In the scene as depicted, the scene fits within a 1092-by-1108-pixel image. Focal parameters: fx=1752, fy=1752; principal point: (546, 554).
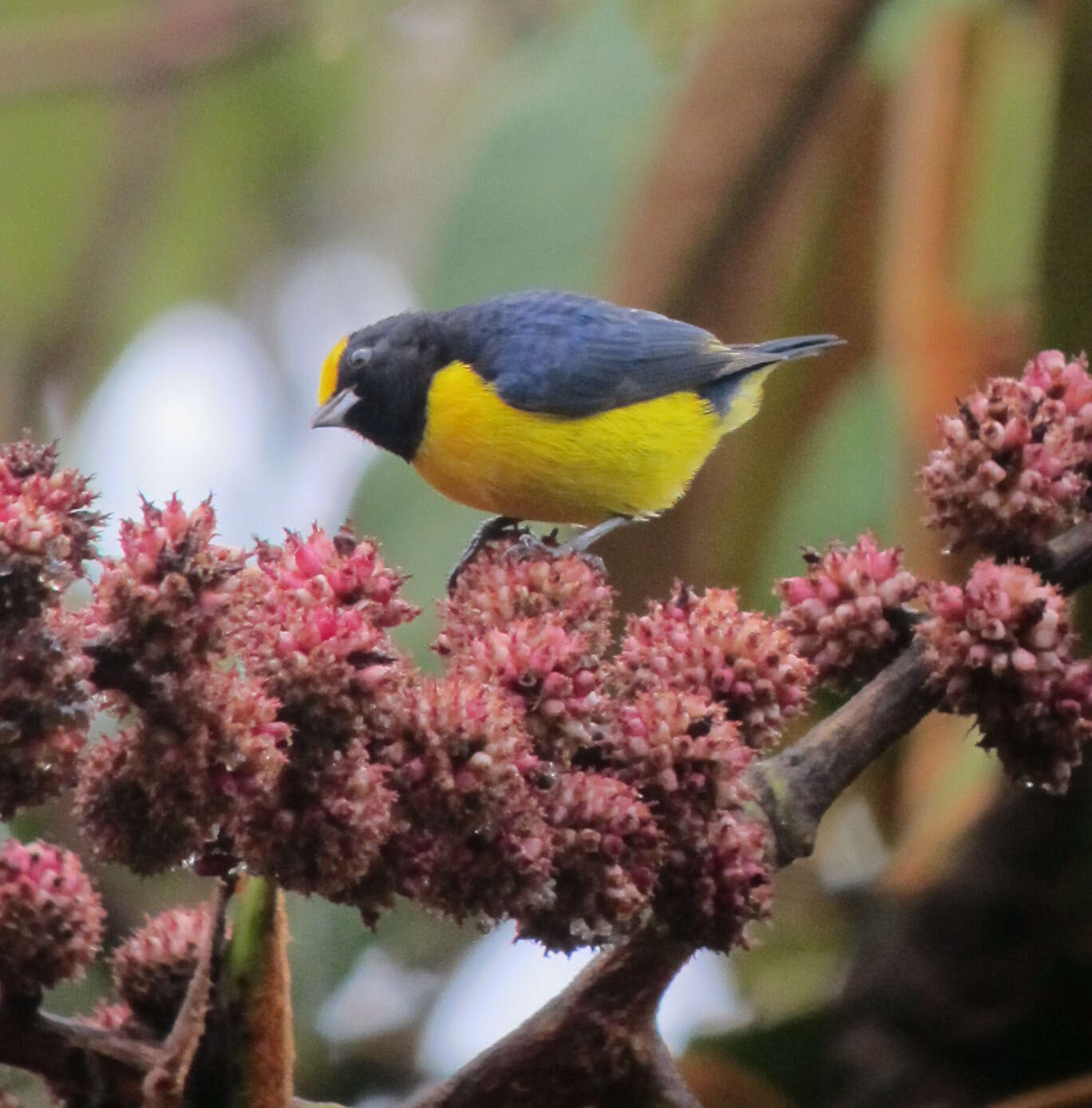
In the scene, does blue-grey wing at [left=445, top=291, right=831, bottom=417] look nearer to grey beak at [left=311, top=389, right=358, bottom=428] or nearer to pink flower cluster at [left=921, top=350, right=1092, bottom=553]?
grey beak at [left=311, top=389, right=358, bottom=428]

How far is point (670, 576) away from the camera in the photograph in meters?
2.44

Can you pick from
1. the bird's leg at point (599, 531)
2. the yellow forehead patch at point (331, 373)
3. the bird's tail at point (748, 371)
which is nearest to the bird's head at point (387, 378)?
the yellow forehead patch at point (331, 373)

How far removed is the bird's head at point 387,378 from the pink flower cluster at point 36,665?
6.14ft

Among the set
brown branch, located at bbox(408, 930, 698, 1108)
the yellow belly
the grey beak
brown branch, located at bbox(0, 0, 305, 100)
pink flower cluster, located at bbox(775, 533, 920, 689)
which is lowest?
brown branch, located at bbox(408, 930, 698, 1108)

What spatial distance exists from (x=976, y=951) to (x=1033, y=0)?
62.3 inches

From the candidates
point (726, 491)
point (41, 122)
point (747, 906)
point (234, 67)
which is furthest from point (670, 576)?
point (41, 122)

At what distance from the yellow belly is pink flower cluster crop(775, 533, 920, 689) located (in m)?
1.35

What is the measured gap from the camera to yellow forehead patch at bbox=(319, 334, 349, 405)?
3135 mm

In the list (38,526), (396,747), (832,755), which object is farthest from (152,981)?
(832,755)

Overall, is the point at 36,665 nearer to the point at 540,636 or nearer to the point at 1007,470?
the point at 540,636

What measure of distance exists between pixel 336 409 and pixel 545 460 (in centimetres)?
37

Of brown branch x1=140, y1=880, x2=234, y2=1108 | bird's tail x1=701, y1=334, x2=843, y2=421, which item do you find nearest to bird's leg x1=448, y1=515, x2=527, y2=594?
bird's tail x1=701, y1=334, x2=843, y2=421

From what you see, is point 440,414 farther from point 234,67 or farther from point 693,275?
point 234,67

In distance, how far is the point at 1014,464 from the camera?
5.11ft
